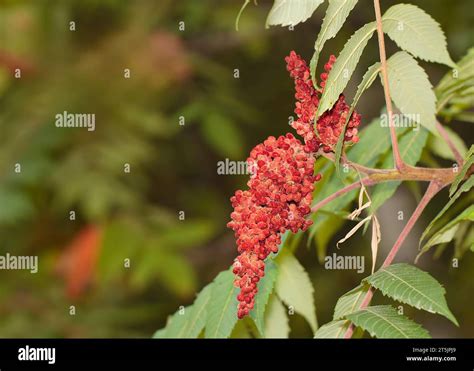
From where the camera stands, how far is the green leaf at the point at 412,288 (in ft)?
3.55

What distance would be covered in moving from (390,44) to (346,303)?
8.39 ft

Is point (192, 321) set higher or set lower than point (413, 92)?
lower

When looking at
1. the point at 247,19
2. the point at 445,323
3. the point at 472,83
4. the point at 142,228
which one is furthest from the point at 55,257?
the point at 472,83

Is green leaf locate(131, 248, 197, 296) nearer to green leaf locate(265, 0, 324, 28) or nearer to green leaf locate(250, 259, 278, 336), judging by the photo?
green leaf locate(250, 259, 278, 336)

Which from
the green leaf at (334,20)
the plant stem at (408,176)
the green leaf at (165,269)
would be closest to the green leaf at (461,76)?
the plant stem at (408,176)

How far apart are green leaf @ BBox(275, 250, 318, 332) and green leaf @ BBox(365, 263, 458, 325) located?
329mm

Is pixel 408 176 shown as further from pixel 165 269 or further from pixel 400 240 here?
pixel 165 269

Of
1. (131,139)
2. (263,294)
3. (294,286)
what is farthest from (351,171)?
(131,139)

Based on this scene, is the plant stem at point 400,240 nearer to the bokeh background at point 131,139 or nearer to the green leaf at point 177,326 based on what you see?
the green leaf at point 177,326

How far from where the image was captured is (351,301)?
121 centimetres

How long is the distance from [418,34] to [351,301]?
1.43 ft

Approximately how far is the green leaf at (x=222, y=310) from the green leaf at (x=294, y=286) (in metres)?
0.17

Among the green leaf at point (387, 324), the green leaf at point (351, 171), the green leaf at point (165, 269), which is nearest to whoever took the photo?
the green leaf at point (387, 324)

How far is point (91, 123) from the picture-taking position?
3.73 metres
